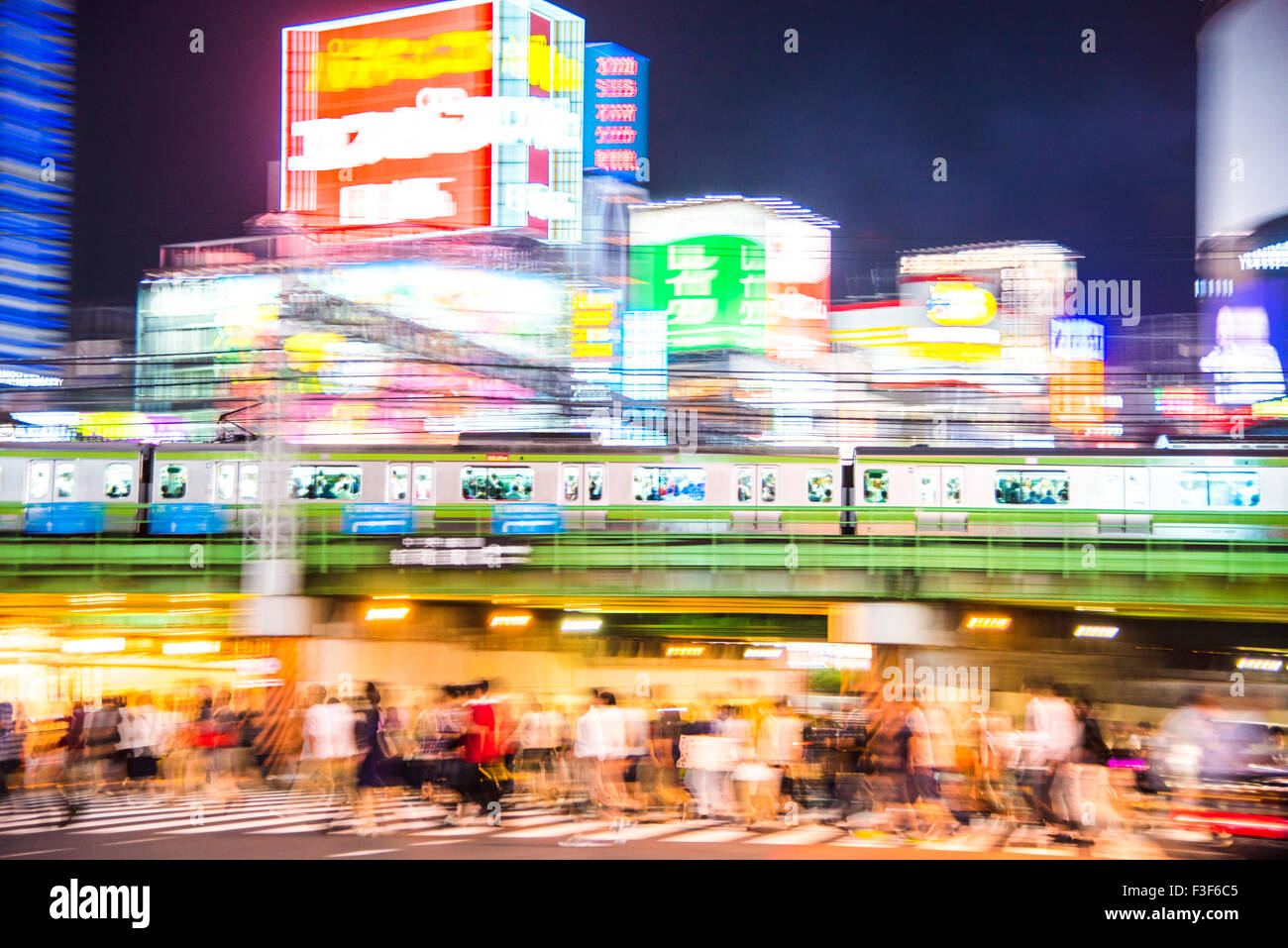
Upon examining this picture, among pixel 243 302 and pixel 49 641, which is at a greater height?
pixel 243 302

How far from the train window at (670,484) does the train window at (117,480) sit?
33.8 ft

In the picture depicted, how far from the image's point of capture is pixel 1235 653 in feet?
63.5

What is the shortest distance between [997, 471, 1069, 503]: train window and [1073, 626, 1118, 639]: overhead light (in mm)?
2484

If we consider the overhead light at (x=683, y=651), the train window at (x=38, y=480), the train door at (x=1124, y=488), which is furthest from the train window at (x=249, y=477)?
the train door at (x=1124, y=488)

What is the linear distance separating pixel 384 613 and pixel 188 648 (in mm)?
5967

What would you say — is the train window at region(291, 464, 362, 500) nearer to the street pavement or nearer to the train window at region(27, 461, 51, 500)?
the train window at region(27, 461, 51, 500)

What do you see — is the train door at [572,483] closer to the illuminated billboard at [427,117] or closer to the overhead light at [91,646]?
the overhead light at [91,646]

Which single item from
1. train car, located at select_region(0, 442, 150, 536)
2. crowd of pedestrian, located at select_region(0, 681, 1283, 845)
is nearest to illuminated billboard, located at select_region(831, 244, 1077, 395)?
train car, located at select_region(0, 442, 150, 536)

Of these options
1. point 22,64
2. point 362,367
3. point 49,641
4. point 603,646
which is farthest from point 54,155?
point 362,367

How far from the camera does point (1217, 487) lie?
68.8ft

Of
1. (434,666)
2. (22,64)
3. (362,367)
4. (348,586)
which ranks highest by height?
(22,64)

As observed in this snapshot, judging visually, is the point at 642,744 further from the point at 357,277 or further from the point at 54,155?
the point at 357,277

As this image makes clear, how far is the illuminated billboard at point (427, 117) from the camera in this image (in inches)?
1746

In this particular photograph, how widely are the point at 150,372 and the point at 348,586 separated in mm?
45237
